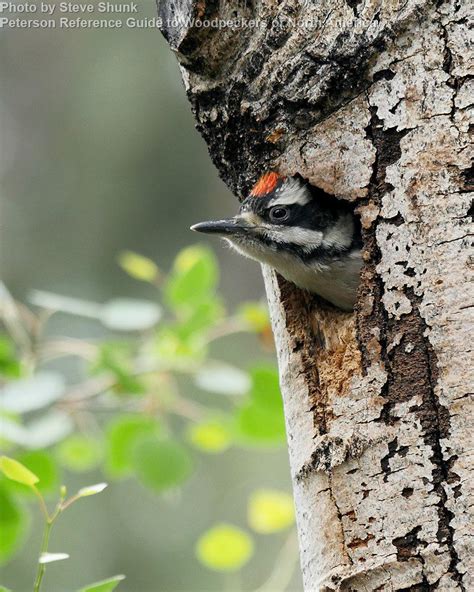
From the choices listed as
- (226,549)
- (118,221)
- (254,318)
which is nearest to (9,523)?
(226,549)

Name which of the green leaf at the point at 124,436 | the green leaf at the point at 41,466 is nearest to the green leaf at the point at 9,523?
the green leaf at the point at 41,466

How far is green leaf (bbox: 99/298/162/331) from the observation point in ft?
10.8

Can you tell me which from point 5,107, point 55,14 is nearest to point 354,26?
point 55,14

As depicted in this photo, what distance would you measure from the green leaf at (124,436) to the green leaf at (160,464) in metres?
0.13

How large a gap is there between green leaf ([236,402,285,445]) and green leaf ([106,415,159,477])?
13.1 inches

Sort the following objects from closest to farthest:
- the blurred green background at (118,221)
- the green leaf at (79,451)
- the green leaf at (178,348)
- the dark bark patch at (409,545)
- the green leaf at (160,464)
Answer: the dark bark patch at (409,545) < the green leaf at (160,464) < the green leaf at (178,348) < the green leaf at (79,451) < the blurred green background at (118,221)

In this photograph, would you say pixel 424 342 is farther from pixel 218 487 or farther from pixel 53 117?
pixel 53 117

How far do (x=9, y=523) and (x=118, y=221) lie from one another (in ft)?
22.3

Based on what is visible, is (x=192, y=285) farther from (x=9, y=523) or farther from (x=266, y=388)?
(x=9, y=523)

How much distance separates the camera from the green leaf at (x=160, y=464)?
3.10 metres

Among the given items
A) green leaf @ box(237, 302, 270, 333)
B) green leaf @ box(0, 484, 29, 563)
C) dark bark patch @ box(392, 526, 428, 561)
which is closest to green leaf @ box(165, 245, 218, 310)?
green leaf @ box(237, 302, 270, 333)

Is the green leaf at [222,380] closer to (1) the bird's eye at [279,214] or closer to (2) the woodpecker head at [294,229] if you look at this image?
(2) the woodpecker head at [294,229]

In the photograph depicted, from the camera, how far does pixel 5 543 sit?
2906 mm

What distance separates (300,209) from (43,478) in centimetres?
145
